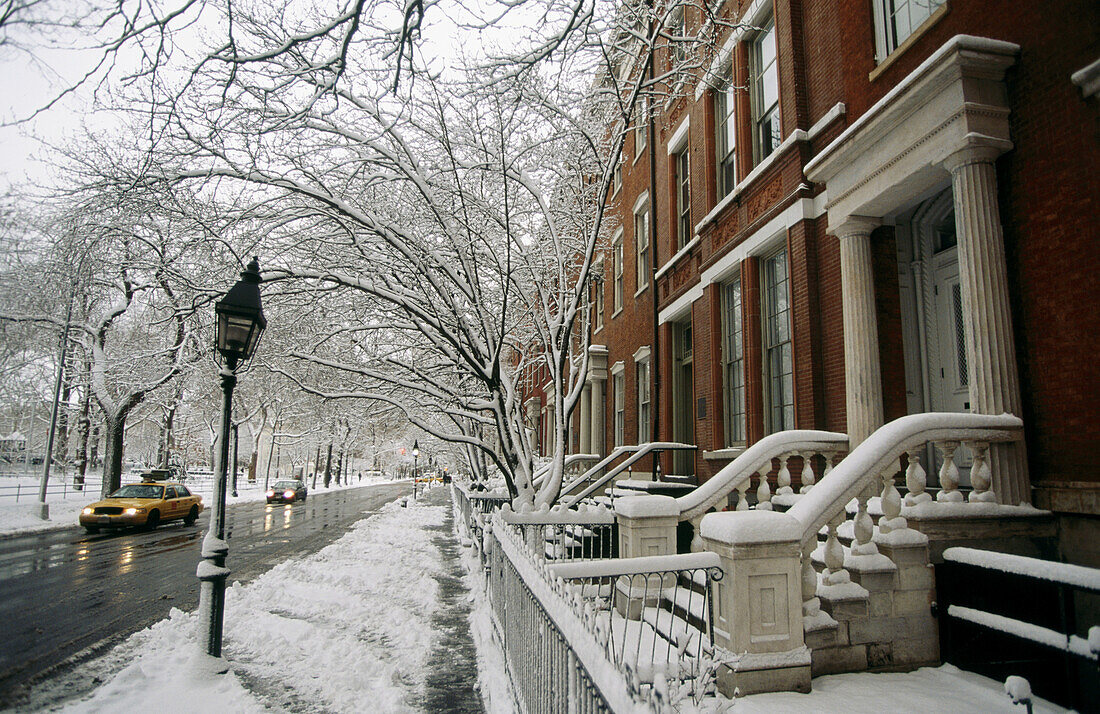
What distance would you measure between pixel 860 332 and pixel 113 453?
28685 millimetres

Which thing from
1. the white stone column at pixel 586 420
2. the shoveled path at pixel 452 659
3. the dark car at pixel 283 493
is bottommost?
the dark car at pixel 283 493

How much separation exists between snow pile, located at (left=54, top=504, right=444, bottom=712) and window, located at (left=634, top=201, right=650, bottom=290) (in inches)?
366

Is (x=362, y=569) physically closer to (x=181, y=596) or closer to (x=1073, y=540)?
(x=181, y=596)

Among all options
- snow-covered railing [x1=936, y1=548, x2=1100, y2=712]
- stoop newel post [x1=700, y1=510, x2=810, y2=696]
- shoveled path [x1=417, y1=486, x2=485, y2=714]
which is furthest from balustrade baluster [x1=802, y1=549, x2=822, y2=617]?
shoveled path [x1=417, y1=486, x2=485, y2=714]

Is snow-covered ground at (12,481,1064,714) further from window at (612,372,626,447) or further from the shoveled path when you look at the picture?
window at (612,372,626,447)

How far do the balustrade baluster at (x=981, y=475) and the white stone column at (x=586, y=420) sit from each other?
Result: 1538 centimetres

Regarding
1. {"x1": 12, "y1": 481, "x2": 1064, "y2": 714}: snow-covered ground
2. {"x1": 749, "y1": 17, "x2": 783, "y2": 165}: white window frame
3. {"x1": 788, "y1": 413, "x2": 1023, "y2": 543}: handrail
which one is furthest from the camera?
{"x1": 749, "y1": 17, "x2": 783, "y2": 165}: white window frame

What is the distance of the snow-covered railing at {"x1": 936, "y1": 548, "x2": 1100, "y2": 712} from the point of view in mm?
4098

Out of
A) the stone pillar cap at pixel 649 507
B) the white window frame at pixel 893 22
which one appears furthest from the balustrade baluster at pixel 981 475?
the white window frame at pixel 893 22

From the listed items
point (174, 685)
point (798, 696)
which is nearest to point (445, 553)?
point (174, 685)

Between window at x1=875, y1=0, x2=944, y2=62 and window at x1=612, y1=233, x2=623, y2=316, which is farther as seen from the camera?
window at x1=612, y1=233, x2=623, y2=316

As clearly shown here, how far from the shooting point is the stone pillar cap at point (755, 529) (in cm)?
430

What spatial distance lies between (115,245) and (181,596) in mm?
5908

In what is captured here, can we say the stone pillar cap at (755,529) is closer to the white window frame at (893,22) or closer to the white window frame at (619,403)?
the white window frame at (893,22)
